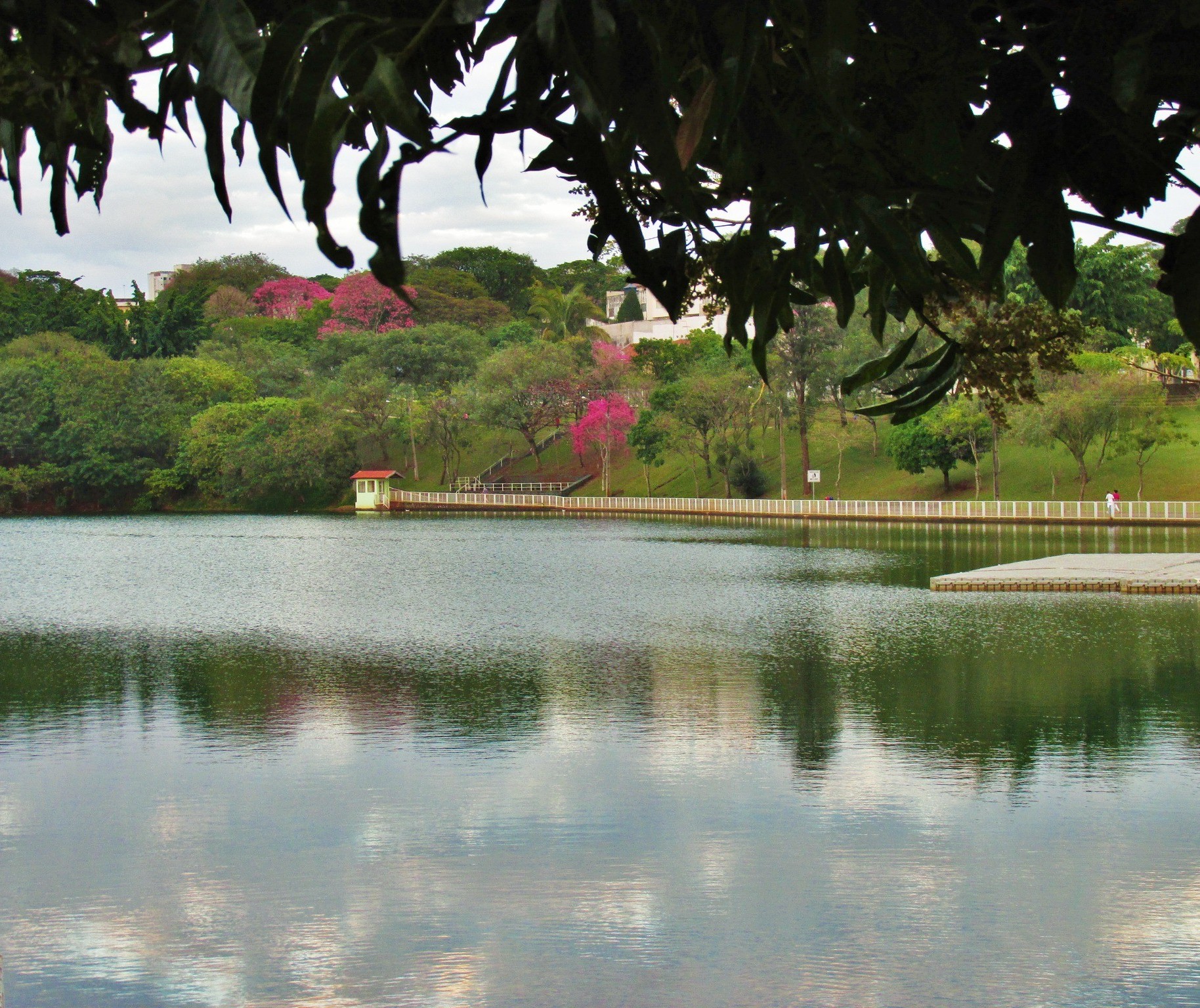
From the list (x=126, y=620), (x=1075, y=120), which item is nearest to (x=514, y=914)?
(x=1075, y=120)

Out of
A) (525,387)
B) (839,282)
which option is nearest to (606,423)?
(525,387)

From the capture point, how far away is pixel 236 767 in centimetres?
952

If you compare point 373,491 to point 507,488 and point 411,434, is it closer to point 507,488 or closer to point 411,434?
point 411,434

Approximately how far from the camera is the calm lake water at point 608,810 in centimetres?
551

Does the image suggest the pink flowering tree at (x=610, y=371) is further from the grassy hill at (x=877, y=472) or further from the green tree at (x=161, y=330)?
the green tree at (x=161, y=330)

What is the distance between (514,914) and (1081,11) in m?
4.91

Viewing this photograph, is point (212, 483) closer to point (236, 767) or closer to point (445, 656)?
point (445, 656)

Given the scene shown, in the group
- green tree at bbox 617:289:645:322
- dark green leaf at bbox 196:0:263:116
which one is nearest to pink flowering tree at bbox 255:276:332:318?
green tree at bbox 617:289:645:322

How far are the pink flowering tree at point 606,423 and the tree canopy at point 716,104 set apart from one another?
6106 centimetres

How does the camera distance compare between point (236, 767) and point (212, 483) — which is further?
point (212, 483)

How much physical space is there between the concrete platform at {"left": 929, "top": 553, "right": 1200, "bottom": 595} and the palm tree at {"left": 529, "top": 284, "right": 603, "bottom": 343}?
179ft

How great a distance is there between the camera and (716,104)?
191cm

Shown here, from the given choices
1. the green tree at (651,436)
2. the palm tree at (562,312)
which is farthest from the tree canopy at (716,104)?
the palm tree at (562,312)

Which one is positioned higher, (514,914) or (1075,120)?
(1075,120)
